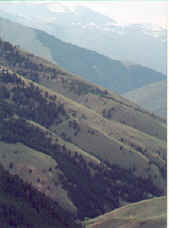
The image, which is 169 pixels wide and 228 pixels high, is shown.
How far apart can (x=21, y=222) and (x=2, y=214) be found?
9480mm

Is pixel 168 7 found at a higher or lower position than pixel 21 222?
higher

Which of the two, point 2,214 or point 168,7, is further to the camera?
point 2,214

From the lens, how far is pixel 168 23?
3049 inches

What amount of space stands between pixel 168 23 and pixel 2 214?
145 meters

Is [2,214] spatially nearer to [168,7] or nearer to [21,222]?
[21,222]

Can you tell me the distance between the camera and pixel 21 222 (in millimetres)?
196125

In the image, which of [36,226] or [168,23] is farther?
[36,226]

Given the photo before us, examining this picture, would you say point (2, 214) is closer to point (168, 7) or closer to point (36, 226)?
point (36, 226)

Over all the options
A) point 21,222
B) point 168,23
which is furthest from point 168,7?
point 21,222

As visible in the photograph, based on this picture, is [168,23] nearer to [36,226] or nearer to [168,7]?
[168,7]

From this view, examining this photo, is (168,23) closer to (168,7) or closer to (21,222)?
(168,7)

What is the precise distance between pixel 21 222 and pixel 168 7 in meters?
144

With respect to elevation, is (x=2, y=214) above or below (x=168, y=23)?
below

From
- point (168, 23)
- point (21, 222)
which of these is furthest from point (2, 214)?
point (168, 23)
